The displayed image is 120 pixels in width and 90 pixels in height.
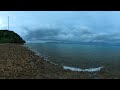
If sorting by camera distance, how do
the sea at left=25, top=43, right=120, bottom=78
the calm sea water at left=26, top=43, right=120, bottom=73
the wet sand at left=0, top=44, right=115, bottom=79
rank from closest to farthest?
the wet sand at left=0, top=44, right=115, bottom=79
the sea at left=25, top=43, right=120, bottom=78
the calm sea water at left=26, top=43, right=120, bottom=73

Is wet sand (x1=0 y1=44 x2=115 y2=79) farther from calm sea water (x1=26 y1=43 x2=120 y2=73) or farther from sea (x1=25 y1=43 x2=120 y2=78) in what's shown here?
calm sea water (x1=26 y1=43 x2=120 y2=73)

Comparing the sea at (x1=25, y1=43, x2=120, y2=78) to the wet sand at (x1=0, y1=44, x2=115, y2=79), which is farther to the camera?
the sea at (x1=25, y1=43, x2=120, y2=78)

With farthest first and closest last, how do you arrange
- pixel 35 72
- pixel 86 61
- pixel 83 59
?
pixel 83 59 < pixel 86 61 < pixel 35 72

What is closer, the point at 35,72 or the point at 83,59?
the point at 35,72

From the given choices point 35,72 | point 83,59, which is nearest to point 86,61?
point 83,59

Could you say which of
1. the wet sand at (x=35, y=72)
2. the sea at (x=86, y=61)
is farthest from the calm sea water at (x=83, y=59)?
the wet sand at (x=35, y=72)

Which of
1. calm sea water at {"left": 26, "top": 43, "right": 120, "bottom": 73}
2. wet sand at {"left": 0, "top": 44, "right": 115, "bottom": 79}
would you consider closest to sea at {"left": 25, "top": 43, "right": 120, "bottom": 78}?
calm sea water at {"left": 26, "top": 43, "right": 120, "bottom": 73}

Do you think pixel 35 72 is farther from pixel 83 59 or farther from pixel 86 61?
pixel 83 59
